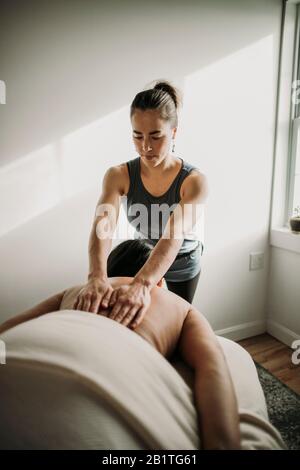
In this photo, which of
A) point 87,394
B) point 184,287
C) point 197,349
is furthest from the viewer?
point 184,287

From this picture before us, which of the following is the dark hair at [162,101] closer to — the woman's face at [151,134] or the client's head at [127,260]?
the woman's face at [151,134]

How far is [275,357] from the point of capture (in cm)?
204

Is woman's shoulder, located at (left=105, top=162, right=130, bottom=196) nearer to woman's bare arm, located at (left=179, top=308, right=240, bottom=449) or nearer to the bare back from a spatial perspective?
the bare back

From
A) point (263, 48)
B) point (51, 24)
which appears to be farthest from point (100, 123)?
point (263, 48)

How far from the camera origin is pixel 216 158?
1966 millimetres

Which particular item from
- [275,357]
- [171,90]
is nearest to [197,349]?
[171,90]

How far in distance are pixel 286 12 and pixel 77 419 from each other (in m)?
2.43

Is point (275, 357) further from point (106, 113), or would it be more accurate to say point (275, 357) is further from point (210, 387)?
point (106, 113)

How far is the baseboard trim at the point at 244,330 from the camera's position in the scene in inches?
87.8

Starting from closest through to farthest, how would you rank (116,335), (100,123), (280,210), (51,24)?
(116,335) → (51,24) → (100,123) → (280,210)

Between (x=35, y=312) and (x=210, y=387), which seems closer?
(x=210, y=387)

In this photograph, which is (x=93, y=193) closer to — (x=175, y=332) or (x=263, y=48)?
(x=175, y=332)

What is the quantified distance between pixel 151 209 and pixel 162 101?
464 mm

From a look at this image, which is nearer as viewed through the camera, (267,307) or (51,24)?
(51,24)
